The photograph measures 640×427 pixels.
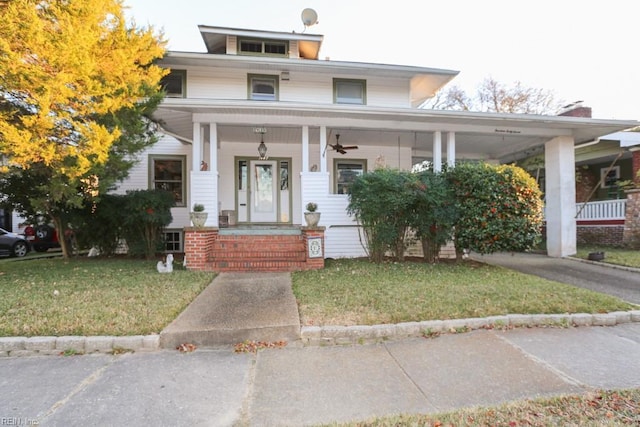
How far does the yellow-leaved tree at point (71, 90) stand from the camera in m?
5.22

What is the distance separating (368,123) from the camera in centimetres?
839

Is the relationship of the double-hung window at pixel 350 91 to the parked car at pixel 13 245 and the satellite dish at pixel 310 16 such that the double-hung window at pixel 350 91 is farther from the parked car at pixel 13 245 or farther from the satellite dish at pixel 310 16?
the parked car at pixel 13 245

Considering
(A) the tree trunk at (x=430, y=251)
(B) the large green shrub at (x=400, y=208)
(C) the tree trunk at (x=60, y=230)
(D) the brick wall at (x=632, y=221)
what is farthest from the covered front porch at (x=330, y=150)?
(C) the tree trunk at (x=60, y=230)

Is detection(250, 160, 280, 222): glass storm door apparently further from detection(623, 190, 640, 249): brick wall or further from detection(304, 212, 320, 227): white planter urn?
detection(623, 190, 640, 249): brick wall

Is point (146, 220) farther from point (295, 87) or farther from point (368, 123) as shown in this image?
point (368, 123)

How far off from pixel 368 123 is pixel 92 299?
22.8ft

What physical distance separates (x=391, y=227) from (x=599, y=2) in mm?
7771

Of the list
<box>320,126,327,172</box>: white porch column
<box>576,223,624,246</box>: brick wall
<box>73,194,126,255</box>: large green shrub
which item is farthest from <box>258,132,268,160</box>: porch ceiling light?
<box>576,223,624,246</box>: brick wall

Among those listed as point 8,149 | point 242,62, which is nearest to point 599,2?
point 242,62

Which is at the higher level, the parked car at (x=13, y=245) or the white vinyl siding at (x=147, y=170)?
the white vinyl siding at (x=147, y=170)

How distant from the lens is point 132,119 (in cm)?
662

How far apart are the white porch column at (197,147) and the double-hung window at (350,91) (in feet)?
15.8

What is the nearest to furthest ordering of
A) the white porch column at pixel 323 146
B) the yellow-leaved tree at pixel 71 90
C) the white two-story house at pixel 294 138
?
the yellow-leaved tree at pixel 71 90 → the white two-story house at pixel 294 138 → the white porch column at pixel 323 146

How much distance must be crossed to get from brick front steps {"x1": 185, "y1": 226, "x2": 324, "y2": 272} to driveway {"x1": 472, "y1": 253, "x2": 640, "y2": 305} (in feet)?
16.3
